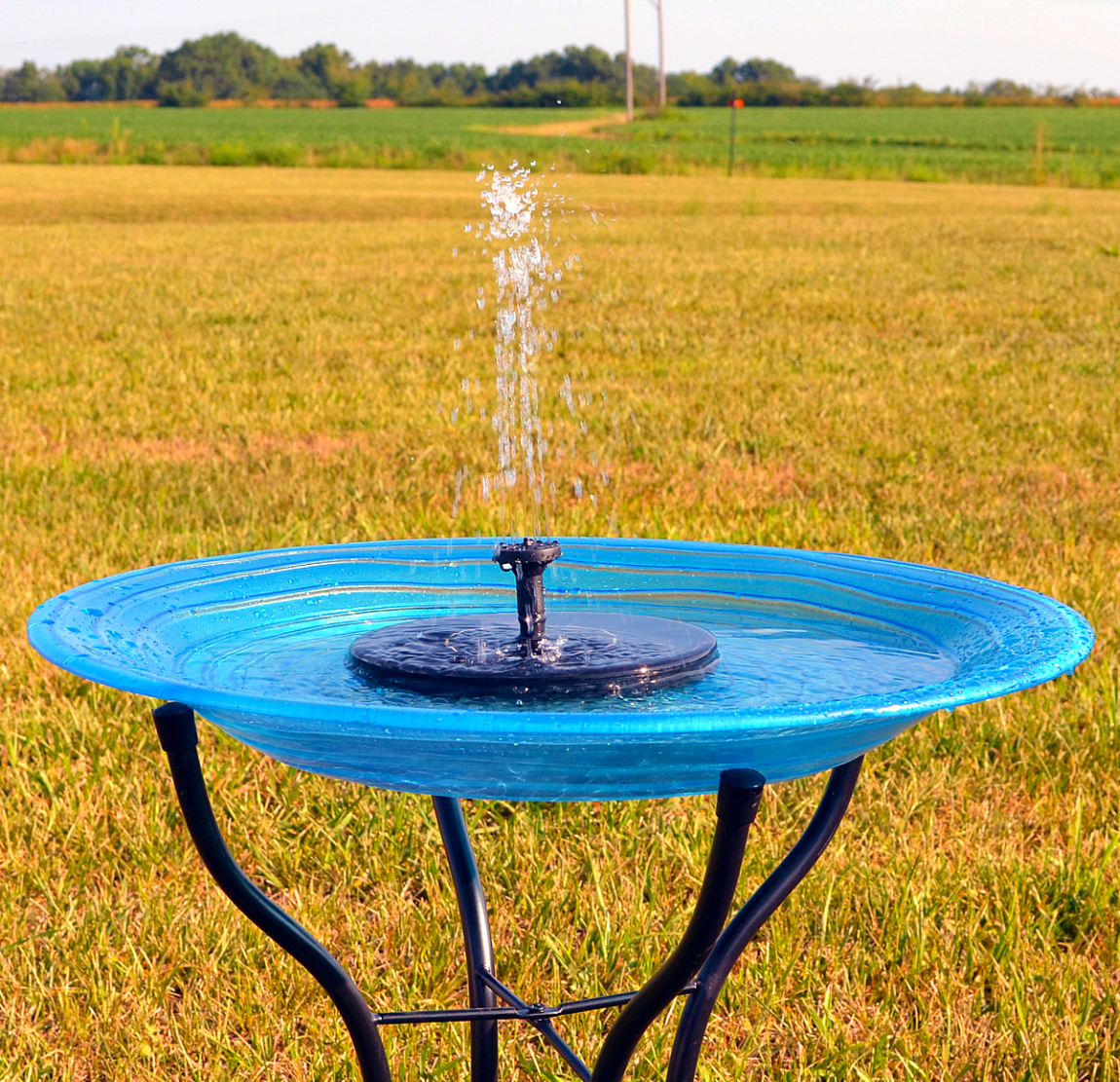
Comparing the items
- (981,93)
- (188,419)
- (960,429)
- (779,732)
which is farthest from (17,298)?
(981,93)

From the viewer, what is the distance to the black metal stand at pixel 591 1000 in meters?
1.36

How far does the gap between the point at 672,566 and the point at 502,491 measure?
3.59m

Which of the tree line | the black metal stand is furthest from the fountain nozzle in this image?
the tree line

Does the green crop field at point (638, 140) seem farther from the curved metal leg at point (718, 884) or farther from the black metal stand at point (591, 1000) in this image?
the curved metal leg at point (718, 884)

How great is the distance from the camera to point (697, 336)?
9344 millimetres

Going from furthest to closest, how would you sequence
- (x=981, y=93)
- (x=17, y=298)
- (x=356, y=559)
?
1. (x=981, y=93)
2. (x=17, y=298)
3. (x=356, y=559)

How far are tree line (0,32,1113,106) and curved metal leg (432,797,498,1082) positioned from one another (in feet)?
292

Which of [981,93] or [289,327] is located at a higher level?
[981,93]

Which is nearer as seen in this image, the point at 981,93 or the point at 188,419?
the point at 188,419

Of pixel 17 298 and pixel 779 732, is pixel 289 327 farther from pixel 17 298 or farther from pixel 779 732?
pixel 779 732

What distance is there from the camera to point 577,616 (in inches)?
88.4

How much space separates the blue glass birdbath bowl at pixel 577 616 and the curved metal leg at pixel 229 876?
53mm

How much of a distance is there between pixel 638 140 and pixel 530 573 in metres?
36.7

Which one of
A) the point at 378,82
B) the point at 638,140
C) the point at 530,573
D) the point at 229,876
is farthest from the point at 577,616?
the point at 378,82
